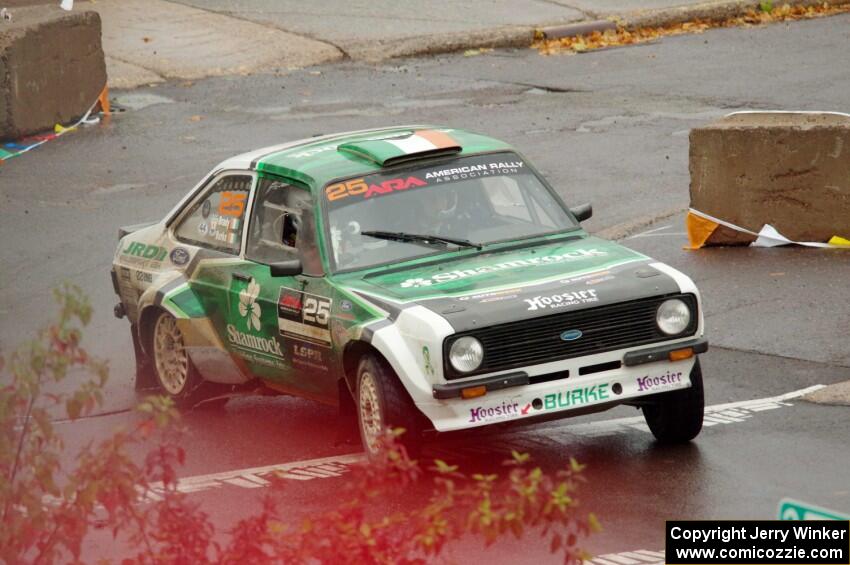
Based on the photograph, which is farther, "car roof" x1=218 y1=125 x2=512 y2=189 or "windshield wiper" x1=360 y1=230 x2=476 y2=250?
"car roof" x1=218 y1=125 x2=512 y2=189

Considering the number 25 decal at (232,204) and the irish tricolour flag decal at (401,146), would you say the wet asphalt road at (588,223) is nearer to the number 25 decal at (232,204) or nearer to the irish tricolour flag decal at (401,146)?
the number 25 decal at (232,204)

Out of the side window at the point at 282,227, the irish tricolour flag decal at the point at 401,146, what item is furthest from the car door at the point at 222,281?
the irish tricolour flag decal at the point at 401,146

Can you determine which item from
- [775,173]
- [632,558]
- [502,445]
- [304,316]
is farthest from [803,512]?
[775,173]

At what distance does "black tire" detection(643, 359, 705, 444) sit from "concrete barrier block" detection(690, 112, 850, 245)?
15.8ft

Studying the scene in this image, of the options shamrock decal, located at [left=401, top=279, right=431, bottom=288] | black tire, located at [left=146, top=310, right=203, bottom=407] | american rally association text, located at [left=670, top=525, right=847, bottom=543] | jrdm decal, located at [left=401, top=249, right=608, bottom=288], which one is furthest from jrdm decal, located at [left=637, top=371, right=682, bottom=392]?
black tire, located at [left=146, top=310, right=203, bottom=407]

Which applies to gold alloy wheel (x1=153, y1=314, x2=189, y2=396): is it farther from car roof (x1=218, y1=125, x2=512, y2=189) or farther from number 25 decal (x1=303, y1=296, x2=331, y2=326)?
number 25 decal (x1=303, y1=296, x2=331, y2=326)

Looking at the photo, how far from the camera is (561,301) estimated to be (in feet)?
28.0

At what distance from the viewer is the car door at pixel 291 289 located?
9.38 m

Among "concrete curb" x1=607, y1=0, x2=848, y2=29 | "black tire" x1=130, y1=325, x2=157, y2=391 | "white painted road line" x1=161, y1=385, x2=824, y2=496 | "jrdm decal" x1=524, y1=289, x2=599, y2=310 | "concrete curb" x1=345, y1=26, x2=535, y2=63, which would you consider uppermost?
"jrdm decal" x1=524, y1=289, x2=599, y2=310

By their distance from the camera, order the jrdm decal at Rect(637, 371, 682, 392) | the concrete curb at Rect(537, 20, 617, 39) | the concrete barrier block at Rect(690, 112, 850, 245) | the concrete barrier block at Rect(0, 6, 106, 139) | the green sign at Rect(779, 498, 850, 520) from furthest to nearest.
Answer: the concrete curb at Rect(537, 20, 617, 39) < the concrete barrier block at Rect(0, 6, 106, 139) < the concrete barrier block at Rect(690, 112, 850, 245) < the jrdm decal at Rect(637, 371, 682, 392) < the green sign at Rect(779, 498, 850, 520)

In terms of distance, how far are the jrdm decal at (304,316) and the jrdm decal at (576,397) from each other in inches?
55.4

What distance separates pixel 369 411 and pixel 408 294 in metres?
0.66

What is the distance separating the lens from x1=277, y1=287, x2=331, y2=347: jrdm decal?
9281 mm

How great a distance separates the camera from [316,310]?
9359mm
